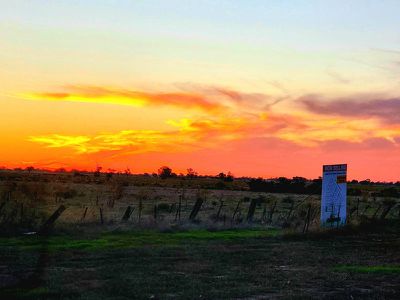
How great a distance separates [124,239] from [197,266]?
7501mm

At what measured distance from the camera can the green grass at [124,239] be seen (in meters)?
21.2

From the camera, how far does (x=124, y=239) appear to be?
2370 centimetres

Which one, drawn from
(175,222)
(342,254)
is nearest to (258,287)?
(342,254)

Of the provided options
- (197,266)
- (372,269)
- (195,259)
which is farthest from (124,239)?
(372,269)

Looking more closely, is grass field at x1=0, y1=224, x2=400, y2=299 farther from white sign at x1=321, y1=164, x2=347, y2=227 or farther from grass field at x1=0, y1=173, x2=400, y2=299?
white sign at x1=321, y1=164, x2=347, y2=227

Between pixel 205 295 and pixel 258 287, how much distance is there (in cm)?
168

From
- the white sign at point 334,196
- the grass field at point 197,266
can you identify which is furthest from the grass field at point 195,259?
the white sign at point 334,196

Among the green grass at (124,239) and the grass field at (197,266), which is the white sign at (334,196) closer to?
the green grass at (124,239)

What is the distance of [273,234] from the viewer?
1064 inches

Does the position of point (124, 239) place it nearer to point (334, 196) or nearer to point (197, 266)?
point (197, 266)

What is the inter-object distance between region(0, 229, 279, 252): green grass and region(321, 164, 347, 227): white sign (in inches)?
154

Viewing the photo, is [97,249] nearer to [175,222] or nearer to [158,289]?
[158,289]

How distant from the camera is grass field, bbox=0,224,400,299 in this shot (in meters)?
12.9

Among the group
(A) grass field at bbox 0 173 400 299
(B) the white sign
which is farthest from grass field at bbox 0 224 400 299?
(B) the white sign
